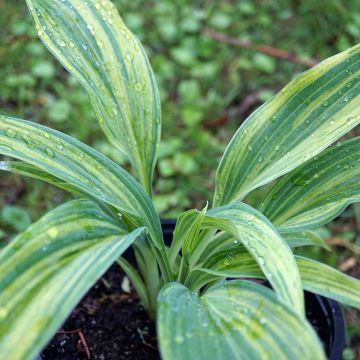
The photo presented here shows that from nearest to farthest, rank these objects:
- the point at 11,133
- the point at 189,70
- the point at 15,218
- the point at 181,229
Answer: the point at 11,133
the point at 181,229
the point at 15,218
the point at 189,70

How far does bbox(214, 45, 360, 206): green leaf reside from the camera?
2.82 ft

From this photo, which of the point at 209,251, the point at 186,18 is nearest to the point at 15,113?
the point at 186,18

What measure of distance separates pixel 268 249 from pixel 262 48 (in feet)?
4.86

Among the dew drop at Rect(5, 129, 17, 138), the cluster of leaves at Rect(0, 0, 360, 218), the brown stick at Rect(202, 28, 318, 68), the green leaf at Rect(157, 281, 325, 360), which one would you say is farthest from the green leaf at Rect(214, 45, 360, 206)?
the brown stick at Rect(202, 28, 318, 68)

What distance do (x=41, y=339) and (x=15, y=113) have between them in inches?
53.6

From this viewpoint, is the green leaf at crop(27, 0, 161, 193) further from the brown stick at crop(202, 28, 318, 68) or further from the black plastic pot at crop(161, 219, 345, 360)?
the brown stick at crop(202, 28, 318, 68)

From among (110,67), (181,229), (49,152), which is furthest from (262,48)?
(49,152)

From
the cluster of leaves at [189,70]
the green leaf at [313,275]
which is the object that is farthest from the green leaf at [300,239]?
the cluster of leaves at [189,70]

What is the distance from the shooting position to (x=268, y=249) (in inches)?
26.6

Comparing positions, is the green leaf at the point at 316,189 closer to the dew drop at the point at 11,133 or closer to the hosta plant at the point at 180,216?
the hosta plant at the point at 180,216

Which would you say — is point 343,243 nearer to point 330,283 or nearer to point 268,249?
point 330,283

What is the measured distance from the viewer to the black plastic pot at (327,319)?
97 cm

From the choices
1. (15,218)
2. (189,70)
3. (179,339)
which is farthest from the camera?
(189,70)

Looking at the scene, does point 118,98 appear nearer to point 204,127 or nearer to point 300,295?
point 300,295
